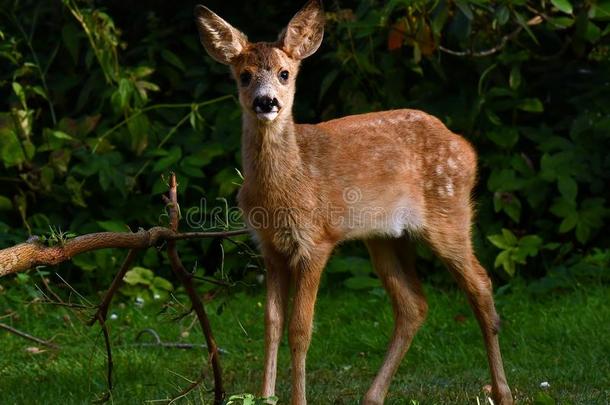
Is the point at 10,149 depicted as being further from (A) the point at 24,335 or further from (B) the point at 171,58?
(A) the point at 24,335

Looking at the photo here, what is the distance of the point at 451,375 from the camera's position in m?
6.66

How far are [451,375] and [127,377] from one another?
5.78ft

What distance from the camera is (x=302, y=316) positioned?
5.59 meters

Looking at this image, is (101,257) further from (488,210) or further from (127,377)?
(488,210)

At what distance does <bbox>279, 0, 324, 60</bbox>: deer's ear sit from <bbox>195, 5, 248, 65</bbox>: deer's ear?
8.1 inches

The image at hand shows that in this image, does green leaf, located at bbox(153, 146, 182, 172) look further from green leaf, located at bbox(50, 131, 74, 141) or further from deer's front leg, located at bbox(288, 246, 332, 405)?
deer's front leg, located at bbox(288, 246, 332, 405)

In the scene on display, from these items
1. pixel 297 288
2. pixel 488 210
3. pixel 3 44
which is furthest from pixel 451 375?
pixel 3 44

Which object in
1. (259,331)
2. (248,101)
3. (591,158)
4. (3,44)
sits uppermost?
(248,101)

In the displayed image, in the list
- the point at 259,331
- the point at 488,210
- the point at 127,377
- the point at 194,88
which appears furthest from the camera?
the point at 194,88

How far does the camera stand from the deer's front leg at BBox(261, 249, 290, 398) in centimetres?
554

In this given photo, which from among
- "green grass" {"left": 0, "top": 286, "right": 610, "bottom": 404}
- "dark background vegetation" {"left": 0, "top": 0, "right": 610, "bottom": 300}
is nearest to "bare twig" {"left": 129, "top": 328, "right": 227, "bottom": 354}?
"green grass" {"left": 0, "top": 286, "right": 610, "bottom": 404}

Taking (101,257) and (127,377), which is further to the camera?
(101,257)

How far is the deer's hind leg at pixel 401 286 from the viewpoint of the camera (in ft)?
20.6

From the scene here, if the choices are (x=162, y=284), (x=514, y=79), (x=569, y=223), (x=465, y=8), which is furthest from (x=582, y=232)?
(x=162, y=284)
